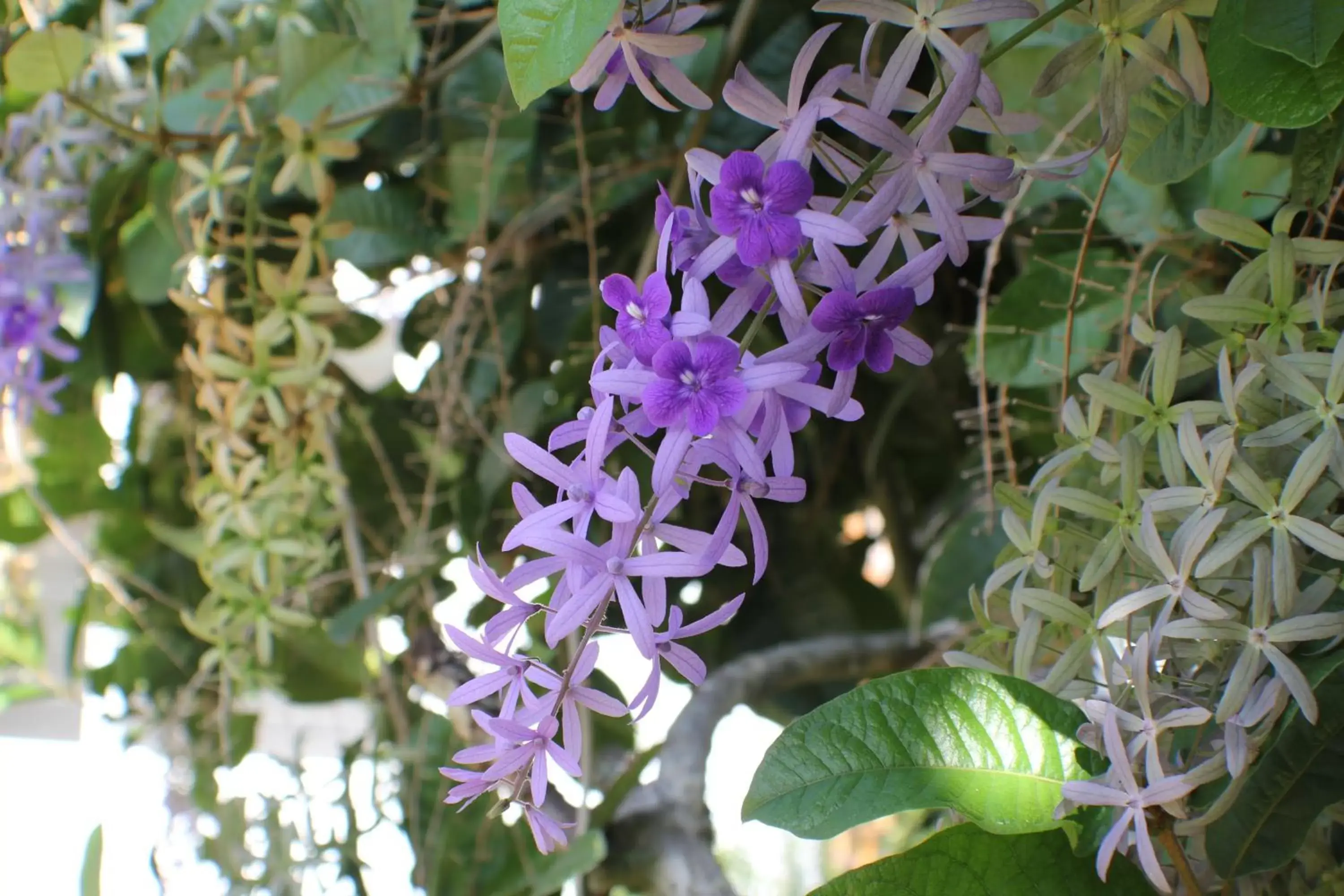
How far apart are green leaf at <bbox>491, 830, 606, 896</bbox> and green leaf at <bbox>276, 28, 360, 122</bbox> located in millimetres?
533

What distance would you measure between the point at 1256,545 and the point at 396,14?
25.1 inches

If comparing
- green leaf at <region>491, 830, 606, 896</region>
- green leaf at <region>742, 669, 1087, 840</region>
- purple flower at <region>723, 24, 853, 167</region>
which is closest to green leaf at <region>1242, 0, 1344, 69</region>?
purple flower at <region>723, 24, 853, 167</region>

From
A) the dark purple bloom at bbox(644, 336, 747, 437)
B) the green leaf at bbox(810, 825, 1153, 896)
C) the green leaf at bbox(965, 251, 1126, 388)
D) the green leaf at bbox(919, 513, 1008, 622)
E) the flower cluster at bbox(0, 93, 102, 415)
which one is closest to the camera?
the dark purple bloom at bbox(644, 336, 747, 437)

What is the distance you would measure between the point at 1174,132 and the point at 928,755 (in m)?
0.28

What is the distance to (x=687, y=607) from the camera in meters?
1.02

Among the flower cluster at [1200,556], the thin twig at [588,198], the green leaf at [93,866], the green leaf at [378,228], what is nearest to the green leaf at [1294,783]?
the flower cluster at [1200,556]

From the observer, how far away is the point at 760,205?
336 mm

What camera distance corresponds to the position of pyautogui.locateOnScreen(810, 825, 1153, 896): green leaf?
1.43 ft

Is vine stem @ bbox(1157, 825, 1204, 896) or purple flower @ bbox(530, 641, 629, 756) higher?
purple flower @ bbox(530, 641, 629, 756)

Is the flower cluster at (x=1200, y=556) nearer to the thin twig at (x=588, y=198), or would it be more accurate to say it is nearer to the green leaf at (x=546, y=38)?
the green leaf at (x=546, y=38)

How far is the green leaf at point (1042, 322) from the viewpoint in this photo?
0.65 meters

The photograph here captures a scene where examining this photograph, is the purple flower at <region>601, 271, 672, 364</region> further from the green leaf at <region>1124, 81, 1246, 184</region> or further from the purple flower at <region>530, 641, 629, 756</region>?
the green leaf at <region>1124, 81, 1246, 184</region>

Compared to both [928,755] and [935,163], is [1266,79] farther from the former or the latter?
[928,755]

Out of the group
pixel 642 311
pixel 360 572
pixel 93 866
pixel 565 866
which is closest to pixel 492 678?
pixel 642 311
